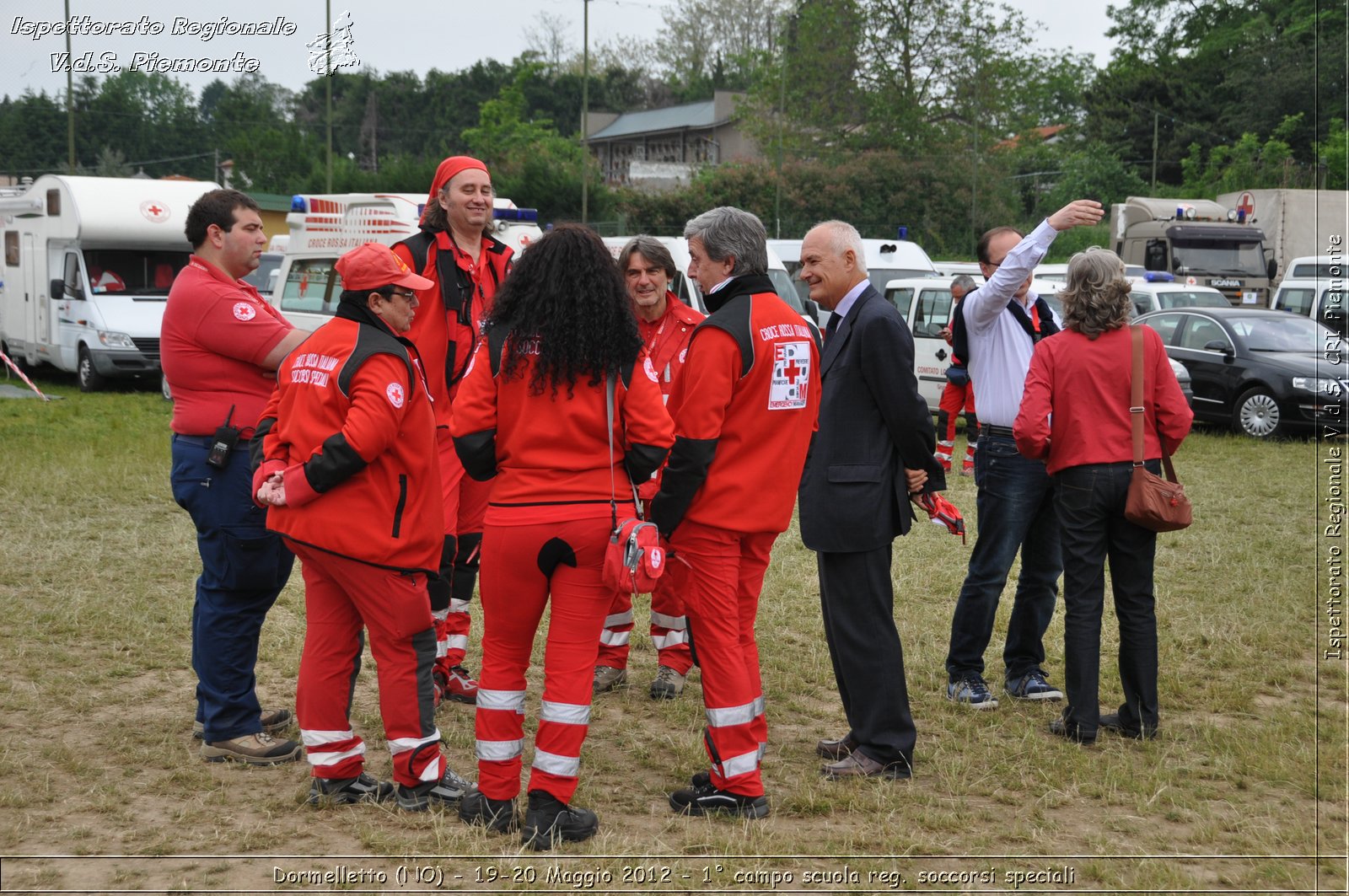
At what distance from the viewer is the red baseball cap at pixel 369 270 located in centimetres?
415

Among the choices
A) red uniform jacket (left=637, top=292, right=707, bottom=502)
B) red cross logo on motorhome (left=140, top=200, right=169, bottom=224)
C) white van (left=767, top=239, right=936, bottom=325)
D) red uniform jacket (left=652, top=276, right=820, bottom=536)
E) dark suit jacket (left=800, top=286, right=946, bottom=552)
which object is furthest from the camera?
white van (left=767, top=239, right=936, bottom=325)

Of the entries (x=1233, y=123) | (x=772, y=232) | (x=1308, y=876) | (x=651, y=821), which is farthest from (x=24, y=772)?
(x=1233, y=123)

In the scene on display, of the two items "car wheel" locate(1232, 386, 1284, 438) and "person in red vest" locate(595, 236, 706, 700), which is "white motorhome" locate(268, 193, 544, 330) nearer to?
"person in red vest" locate(595, 236, 706, 700)

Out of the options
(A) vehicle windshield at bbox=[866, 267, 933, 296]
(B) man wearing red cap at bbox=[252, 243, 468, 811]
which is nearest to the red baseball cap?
(B) man wearing red cap at bbox=[252, 243, 468, 811]

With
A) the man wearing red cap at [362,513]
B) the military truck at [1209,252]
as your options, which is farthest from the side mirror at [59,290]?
the military truck at [1209,252]

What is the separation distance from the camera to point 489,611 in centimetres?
405

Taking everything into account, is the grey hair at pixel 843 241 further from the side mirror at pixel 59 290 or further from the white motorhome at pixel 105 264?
the side mirror at pixel 59 290

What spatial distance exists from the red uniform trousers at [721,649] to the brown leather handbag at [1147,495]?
5.43 feet

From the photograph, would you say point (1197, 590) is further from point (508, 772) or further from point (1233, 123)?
point (1233, 123)

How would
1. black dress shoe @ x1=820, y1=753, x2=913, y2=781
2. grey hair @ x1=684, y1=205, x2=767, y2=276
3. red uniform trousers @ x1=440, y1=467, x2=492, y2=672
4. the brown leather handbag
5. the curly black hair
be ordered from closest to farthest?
the curly black hair → grey hair @ x1=684, y1=205, x2=767, y2=276 → black dress shoe @ x1=820, y1=753, x2=913, y2=781 → the brown leather handbag → red uniform trousers @ x1=440, y1=467, x2=492, y2=672

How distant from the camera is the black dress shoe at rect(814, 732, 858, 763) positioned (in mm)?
4969

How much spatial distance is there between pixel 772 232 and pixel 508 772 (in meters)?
31.6

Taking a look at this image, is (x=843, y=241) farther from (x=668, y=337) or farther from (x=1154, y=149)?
(x=1154, y=149)

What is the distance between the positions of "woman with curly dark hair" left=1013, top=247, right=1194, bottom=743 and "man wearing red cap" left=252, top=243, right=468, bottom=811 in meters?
2.60
